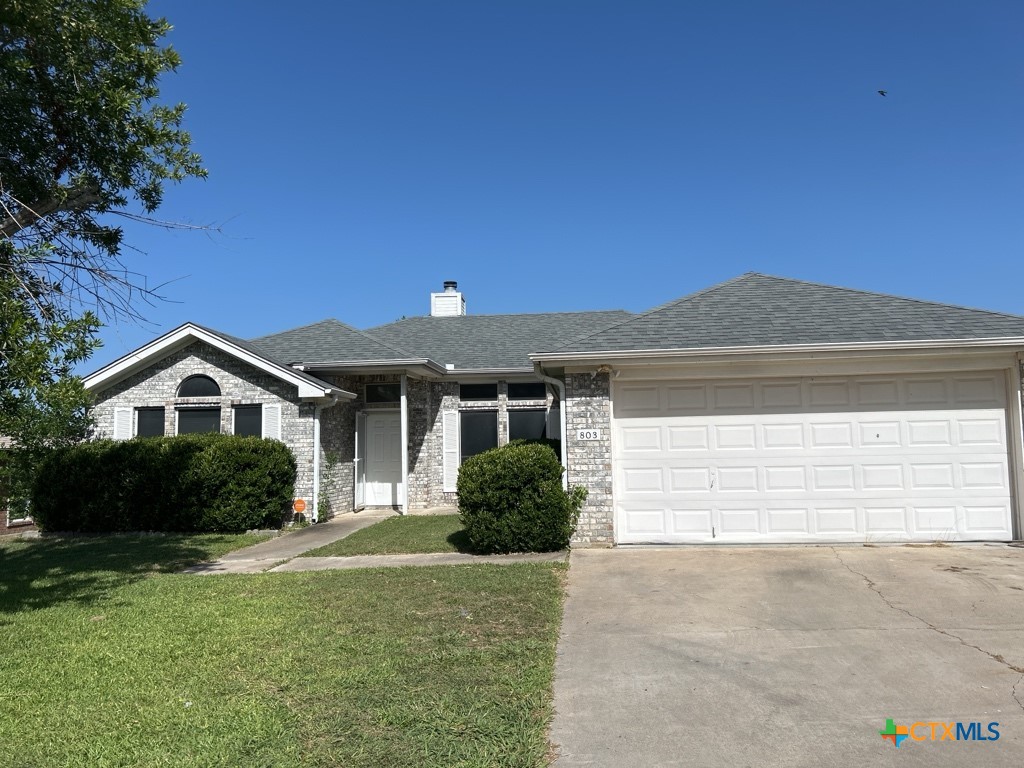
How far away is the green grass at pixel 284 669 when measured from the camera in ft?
12.1

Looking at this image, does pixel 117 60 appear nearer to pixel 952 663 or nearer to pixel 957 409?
pixel 952 663

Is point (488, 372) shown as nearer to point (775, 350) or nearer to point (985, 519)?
point (775, 350)

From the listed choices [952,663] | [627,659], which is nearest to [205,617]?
[627,659]

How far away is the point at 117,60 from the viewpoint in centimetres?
775

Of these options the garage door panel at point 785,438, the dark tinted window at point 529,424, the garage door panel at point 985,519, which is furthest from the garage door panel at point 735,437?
the dark tinted window at point 529,424

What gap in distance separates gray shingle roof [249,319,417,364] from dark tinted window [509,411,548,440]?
2838 millimetres

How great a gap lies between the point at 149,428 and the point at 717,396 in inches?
457

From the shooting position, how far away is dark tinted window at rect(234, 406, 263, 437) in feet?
45.7

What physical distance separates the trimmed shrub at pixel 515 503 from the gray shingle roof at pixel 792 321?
5.85ft

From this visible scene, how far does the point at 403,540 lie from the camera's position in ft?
35.3

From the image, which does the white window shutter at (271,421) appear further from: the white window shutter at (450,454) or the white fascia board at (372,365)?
the white window shutter at (450,454)

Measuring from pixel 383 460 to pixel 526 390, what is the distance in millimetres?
3756

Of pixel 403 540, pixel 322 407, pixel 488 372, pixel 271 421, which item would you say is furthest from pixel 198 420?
pixel 488 372

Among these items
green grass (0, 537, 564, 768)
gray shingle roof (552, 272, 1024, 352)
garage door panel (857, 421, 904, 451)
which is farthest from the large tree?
garage door panel (857, 421, 904, 451)
